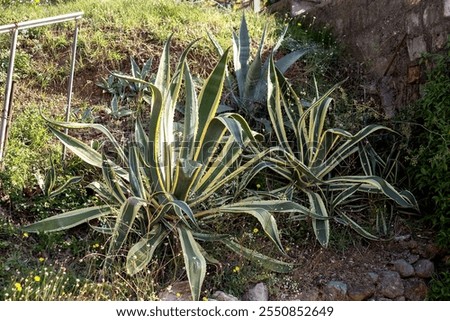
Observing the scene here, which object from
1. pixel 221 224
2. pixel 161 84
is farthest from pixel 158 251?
pixel 161 84

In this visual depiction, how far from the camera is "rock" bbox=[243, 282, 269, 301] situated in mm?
3371

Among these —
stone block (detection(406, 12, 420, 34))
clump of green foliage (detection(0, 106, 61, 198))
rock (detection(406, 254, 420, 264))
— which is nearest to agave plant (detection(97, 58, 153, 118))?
clump of green foliage (detection(0, 106, 61, 198))

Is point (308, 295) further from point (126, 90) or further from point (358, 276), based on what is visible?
point (126, 90)

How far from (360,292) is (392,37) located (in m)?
2.24

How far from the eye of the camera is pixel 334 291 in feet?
11.4

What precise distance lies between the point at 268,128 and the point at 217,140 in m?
0.69

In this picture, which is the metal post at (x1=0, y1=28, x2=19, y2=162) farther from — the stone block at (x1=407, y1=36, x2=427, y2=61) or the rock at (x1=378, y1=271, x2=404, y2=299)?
the stone block at (x1=407, y1=36, x2=427, y2=61)

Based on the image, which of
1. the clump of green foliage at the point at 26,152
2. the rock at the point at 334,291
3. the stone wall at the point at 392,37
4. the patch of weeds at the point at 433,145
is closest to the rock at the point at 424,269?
the patch of weeds at the point at 433,145

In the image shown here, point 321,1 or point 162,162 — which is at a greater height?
point 321,1

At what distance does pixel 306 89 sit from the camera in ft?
16.2

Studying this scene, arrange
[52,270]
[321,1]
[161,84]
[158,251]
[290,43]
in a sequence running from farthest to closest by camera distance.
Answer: [321,1]
[290,43]
[161,84]
[158,251]
[52,270]

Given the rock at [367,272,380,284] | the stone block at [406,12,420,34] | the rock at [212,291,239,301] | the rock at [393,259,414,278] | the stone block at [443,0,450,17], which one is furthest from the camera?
the stone block at [406,12,420,34]

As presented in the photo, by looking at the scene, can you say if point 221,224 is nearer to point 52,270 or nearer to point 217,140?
point 217,140

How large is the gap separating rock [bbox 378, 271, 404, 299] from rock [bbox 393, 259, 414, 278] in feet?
0.19
